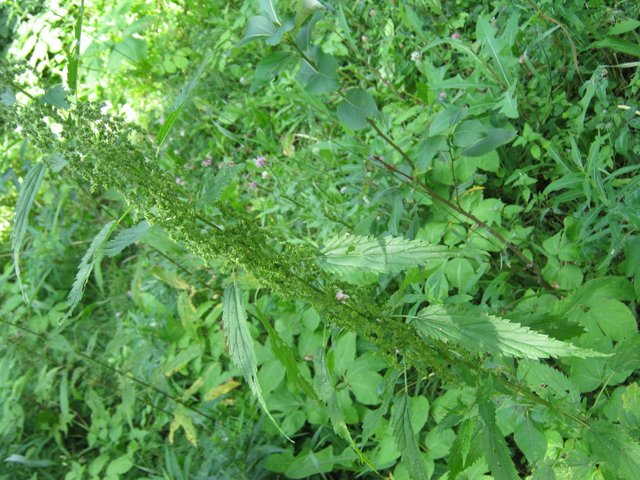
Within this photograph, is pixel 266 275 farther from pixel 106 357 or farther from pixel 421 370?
pixel 106 357

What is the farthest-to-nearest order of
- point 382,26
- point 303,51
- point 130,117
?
point 130,117
point 382,26
point 303,51

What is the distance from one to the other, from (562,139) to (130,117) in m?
3.00

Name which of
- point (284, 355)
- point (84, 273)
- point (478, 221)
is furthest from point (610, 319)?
point (84, 273)

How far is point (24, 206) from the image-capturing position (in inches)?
45.5

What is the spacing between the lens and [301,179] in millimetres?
2818

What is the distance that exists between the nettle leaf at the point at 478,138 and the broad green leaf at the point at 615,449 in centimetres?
88

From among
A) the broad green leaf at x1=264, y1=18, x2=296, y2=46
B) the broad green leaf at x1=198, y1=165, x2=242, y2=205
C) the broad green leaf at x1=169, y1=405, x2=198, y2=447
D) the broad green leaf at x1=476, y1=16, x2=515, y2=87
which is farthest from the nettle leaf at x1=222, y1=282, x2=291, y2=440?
the broad green leaf at x1=169, y1=405, x2=198, y2=447

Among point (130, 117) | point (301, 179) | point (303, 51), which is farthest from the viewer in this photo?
point (130, 117)

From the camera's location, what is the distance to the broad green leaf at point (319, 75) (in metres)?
1.85

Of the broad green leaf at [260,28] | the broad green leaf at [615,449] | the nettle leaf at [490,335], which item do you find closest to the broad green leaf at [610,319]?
the broad green leaf at [615,449]

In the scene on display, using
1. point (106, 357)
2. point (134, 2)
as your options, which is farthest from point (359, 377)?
point (134, 2)

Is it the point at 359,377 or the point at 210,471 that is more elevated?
the point at 359,377

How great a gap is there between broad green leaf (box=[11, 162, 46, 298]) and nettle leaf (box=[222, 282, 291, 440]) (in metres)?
0.38

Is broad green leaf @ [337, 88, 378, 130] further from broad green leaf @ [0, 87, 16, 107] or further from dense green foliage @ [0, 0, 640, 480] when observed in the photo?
broad green leaf @ [0, 87, 16, 107]
